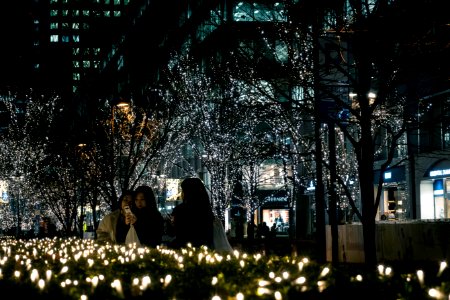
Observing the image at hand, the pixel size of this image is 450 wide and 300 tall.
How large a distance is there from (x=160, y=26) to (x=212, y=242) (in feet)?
203

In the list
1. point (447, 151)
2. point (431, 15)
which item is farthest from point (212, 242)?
point (447, 151)

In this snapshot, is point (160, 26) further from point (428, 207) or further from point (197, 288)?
point (197, 288)

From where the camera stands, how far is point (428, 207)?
105 ft

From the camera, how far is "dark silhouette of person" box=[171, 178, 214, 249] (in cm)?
798

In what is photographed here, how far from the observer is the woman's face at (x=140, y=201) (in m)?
9.65

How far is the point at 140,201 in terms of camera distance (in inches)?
383

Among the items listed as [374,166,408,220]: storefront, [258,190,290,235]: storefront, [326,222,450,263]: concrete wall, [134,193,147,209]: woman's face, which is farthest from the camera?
[258,190,290,235]: storefront

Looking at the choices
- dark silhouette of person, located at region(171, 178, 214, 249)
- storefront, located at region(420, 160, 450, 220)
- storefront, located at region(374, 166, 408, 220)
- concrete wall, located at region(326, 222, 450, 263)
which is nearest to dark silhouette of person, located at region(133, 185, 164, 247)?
dark silhouette of person, located at region(171, 178, 214, 249)

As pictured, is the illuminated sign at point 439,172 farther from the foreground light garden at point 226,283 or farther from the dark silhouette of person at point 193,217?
the foreground light garden at point 226,283

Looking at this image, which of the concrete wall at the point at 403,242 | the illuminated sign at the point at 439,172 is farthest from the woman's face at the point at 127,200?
the illuminated sign at the point at 439,172

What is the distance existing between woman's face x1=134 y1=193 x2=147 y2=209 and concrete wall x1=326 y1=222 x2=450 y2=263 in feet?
30.1

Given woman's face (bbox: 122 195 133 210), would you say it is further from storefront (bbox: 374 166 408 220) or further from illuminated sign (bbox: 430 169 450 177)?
storefront (bbox: 374 166 408 220)

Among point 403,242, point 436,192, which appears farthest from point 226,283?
point 436,192

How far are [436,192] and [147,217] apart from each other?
23.9 m
